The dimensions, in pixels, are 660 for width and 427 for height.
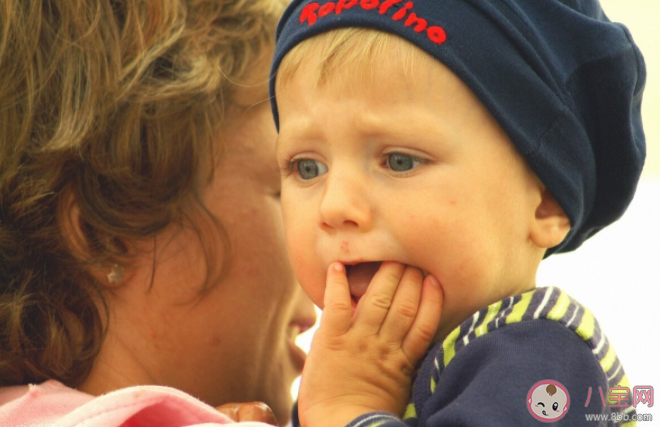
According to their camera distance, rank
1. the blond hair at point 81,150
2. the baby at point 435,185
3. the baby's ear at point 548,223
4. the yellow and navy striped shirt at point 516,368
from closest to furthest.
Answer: the yellow and navy striped shirt at point 516,368, the baby at point 435,185, the baby's ear at point 548,223, the blond hair at point 81,150

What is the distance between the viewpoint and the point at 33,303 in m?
1.64

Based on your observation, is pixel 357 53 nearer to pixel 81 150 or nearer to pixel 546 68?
pixel 546 68

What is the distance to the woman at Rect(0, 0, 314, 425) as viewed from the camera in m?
1.64

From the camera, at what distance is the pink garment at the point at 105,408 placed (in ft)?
4.49

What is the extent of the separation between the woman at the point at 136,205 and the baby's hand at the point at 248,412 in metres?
0.16

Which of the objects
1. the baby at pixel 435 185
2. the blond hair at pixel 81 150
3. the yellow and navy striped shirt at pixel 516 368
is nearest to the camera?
the yellow and navy striped shirt at pixel 516 368

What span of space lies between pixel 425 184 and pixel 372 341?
270mm

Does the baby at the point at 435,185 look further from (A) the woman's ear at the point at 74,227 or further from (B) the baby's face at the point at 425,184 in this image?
(A) the woman's ear at the point at 74,227

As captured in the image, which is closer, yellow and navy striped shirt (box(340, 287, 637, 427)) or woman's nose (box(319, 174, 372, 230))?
yellow and navy striped shirt (box(340, 287, 637, 427))

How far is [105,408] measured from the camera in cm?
137

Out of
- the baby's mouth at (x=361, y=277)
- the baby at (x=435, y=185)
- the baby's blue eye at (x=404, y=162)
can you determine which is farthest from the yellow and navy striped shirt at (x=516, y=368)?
the baby's blue eye at (x=404, y=162)

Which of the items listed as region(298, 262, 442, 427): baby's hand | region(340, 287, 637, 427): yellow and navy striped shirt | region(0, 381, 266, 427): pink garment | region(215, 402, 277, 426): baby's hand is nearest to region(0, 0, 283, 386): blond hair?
region(0, 381, 266, 427): pink garment

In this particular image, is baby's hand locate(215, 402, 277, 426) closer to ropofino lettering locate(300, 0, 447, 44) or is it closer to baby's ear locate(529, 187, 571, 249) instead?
baby's ear locate(529, 187, 571, 249)

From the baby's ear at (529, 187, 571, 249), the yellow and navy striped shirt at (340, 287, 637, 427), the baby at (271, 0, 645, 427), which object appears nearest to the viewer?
the yellow and navy striped shirt at (340, 287, 637, 427)
